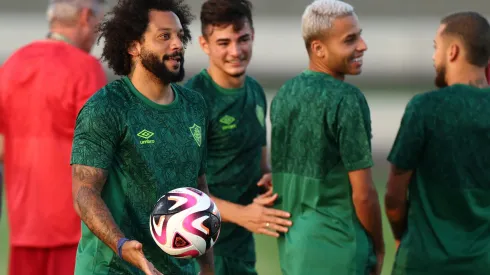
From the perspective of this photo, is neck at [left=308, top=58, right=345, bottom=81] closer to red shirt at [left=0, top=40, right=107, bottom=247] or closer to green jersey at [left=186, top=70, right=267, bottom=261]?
green jersey at [left=186, top=70, right=267, bottom=261]

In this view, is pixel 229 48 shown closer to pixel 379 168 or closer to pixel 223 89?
pixel 223 89

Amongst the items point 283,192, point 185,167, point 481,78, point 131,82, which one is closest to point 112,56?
point 131,82

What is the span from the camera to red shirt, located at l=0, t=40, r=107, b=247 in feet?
24.2

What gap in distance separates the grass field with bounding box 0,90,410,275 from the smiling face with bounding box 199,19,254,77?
11.1 ft

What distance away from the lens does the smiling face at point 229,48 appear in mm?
7180

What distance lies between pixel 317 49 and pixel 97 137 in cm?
159

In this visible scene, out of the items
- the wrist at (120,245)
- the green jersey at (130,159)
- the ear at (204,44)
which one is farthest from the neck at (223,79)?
the wrist at (120,245)

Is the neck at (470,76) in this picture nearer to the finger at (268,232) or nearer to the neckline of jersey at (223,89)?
the finger at (268,232)

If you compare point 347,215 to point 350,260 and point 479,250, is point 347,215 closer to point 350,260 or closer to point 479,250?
point 350,260

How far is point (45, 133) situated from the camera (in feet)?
24.2

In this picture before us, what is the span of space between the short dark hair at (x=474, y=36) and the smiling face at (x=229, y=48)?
4.90 ft

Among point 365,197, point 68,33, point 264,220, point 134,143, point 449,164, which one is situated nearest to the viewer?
point 134,143

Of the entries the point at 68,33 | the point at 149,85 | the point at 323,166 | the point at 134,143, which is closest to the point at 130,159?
the point at 134,143

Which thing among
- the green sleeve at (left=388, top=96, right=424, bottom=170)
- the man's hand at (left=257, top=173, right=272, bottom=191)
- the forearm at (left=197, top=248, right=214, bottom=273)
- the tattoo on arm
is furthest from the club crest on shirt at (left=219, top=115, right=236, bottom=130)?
the tattoo on arm
